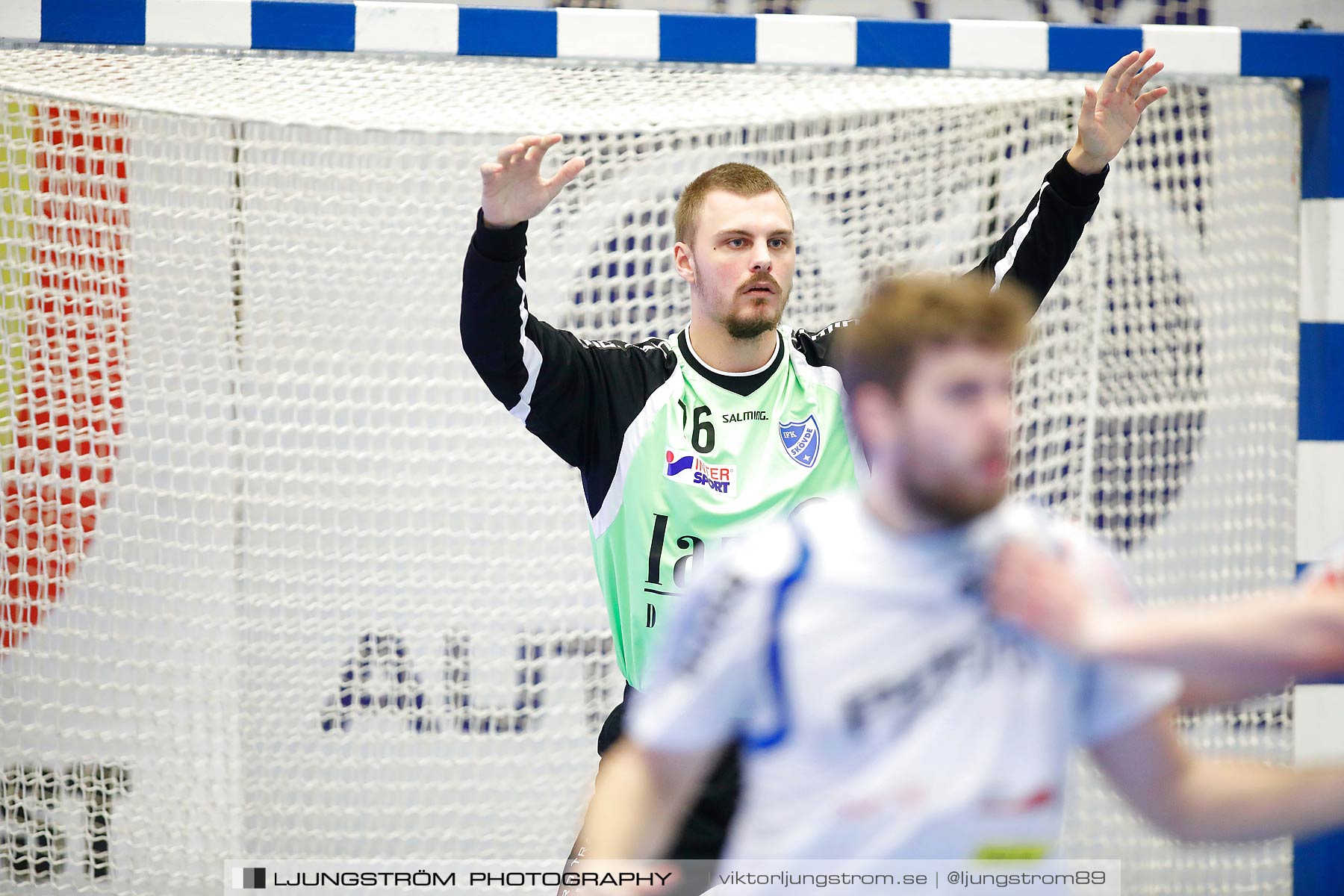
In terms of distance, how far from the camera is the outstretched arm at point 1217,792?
1.42 metres

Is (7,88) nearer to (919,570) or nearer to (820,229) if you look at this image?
(820,229)

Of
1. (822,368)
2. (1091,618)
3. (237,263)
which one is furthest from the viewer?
(237,263)

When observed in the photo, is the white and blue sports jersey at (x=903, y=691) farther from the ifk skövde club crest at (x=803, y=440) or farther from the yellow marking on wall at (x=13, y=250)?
the yellow marking on wall at (x=13, y=250)

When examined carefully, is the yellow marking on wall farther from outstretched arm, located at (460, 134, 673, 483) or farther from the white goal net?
outstretched arm, located at (460, 134, 673, 483)

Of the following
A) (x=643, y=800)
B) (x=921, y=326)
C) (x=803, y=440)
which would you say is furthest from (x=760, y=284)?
(x=643, y=800)

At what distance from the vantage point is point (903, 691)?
140cm

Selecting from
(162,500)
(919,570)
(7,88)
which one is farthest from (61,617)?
(919,570)

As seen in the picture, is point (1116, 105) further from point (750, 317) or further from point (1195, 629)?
point (1195, 629)

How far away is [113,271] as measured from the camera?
11.6 feet

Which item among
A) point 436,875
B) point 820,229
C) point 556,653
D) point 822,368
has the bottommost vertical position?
point 436,875

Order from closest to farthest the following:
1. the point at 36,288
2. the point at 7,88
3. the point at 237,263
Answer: the point at 7,88 < the point at 36,288 < the point at 237,263

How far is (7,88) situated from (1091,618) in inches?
114

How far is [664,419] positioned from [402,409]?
1.20 m

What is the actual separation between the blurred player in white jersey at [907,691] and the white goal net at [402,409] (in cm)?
205
